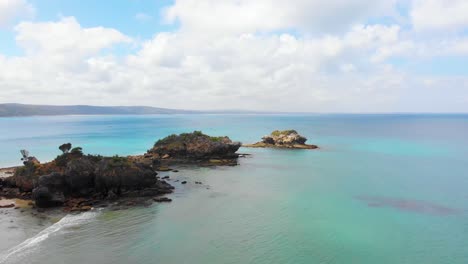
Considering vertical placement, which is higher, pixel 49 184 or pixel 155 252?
pixel 49 184

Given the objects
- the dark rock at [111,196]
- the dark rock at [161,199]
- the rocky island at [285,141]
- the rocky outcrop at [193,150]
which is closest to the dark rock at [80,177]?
the dark rock at [111,196]

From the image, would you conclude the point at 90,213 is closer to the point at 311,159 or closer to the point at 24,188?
the point at 24,188

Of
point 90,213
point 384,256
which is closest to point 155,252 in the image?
point 90,213

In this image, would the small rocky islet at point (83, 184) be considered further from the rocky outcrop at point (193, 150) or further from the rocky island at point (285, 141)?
the rocky island at point (285, 141)

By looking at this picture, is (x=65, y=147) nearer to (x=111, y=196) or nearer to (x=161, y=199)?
(x=111, y=196)

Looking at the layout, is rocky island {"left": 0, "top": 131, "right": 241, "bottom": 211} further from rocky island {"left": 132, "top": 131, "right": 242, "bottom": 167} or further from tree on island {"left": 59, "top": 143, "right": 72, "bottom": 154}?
rocky island {"left": 132, "top": 131, "right": 242, "bottom": 167}

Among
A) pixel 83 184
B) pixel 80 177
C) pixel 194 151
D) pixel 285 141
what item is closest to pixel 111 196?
pixel 83 184
